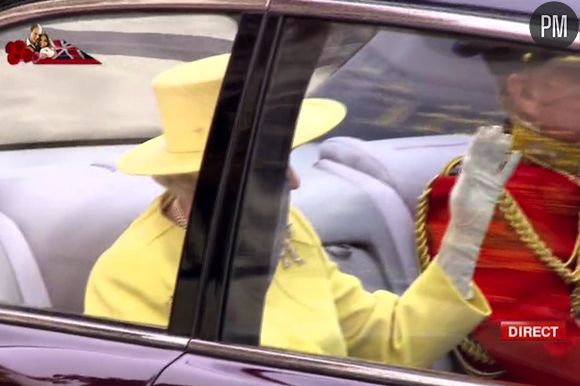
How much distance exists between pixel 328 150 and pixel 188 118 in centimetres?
26

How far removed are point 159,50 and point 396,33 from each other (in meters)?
0.49

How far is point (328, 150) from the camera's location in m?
2.30

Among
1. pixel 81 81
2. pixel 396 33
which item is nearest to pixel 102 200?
Result: pixel 81 81

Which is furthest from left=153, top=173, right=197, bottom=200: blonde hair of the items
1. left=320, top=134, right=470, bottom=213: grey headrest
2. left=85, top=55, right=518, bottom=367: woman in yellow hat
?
left=320, top=134, right=470, bottom=213: grey headrest

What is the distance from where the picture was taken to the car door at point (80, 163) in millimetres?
2281

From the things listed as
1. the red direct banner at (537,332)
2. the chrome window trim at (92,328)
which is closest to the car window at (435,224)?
the red direct banner at (537,332)

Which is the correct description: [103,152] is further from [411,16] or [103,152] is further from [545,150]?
[545,150]

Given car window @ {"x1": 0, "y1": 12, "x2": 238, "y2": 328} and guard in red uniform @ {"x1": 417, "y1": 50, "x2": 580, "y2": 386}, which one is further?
Answer: car window @ {"x1": 0, "y1": 12, "x2": 238, "y2": 328}

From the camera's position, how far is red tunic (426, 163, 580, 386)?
2.20 metres

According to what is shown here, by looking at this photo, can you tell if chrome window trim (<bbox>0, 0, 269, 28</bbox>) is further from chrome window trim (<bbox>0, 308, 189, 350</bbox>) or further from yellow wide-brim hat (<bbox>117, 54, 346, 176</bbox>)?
chrome window trim (<bbox>0, 308, 189, 350</bbox>)

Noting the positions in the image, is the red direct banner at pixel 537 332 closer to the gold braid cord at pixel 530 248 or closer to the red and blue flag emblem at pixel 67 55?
the gold braid cord at pixel 530 248

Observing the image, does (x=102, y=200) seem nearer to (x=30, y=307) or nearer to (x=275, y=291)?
(x=30, y=307)

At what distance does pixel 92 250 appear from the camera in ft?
7.99

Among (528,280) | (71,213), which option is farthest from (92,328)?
(528,280)
